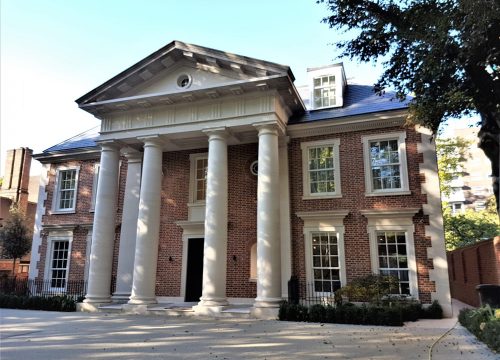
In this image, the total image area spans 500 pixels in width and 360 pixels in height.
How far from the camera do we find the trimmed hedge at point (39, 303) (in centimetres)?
1538

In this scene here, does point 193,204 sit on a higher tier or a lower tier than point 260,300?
higher

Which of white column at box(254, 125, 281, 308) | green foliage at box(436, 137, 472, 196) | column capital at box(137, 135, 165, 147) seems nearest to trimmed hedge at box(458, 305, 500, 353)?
white column at box(254, 125, 281, 308)

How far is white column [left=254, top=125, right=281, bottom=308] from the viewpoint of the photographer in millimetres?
13094

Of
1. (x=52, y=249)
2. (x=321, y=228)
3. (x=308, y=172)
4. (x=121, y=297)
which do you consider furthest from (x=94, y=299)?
(x=308, y=172)

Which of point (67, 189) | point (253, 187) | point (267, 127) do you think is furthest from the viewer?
point (67, 189)

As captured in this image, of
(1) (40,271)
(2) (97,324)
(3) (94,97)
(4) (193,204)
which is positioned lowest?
(2) (97,324)

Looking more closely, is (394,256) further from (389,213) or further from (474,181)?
(474,181)

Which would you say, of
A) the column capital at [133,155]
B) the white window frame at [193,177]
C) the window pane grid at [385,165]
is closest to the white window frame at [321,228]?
the window pane grid at [385,165]

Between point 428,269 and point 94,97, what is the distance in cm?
1434

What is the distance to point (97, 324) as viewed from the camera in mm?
11688

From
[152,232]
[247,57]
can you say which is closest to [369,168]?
[247,57]

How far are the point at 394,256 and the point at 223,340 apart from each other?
7948mm

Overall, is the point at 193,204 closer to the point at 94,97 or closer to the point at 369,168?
the point at 94,97

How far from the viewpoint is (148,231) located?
14922mm
